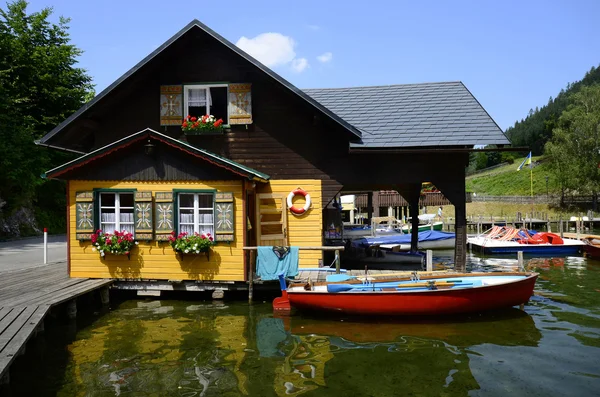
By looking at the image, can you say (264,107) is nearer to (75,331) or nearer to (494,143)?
(494,143)

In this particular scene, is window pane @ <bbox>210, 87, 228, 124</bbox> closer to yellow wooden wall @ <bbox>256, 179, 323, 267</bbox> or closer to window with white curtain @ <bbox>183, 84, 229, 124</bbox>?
window with white curtain @ <bbox>183, 84, 229, 124</bbox>

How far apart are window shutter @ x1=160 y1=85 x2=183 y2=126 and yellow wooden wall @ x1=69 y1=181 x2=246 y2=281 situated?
9.21 ft

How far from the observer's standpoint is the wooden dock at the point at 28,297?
7.70 m

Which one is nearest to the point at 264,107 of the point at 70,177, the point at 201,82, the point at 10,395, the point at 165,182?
the point at 201,82

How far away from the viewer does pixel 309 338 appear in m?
9.98

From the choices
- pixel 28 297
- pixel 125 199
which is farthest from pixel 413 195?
pixel 28 297

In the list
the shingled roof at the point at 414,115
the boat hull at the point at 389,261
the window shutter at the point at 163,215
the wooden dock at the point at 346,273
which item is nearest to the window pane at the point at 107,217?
the window shutter at the point at 163,215

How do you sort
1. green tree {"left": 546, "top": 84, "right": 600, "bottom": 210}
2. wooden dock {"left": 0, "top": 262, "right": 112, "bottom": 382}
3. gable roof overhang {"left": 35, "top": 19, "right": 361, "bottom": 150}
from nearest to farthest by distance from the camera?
wooden dock {"left": 0, "top": 262, "right": 112, "bottom": 382} < gable roof overhang {"left": 35, "top": 19, "right": 361, "bottom": 150} < green tree {"left": 546, "top": 84, "right": 600, "bottom": 210}

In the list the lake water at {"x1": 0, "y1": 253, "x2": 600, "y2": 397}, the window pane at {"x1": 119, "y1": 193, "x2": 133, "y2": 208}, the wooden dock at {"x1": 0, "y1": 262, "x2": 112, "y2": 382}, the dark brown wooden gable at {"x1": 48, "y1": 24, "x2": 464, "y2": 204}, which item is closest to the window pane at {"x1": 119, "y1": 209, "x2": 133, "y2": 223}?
the window pane at {"x1": 119, "y1": 193, "x2": 133, "y2": 208}

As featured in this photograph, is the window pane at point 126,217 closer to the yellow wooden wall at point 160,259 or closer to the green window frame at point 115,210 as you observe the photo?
the green window frame at point 115,210

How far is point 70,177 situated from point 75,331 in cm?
471

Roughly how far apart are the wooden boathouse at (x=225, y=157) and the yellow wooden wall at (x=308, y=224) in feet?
0.10

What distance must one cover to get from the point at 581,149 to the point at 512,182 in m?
19.9

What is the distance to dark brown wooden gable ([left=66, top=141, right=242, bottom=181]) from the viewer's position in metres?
13.1
